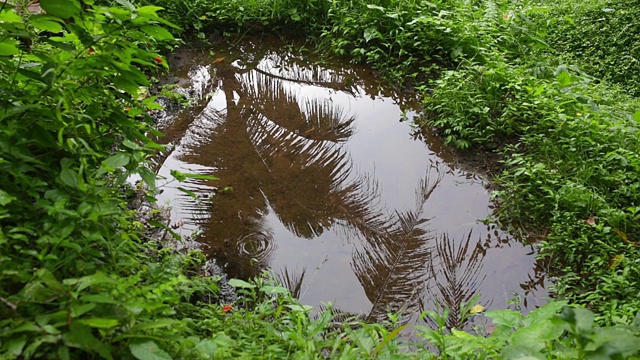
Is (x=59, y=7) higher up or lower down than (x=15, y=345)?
higher up

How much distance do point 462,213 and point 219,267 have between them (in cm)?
163

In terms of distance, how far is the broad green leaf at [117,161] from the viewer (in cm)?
176

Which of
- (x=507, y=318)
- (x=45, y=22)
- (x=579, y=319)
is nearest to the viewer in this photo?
(x=579, y=319)

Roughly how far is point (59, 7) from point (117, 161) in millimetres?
546

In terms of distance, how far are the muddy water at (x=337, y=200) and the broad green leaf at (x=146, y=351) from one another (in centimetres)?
122

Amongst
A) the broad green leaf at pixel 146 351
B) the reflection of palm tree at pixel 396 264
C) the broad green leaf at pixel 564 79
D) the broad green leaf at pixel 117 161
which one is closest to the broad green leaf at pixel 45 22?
the broad green leaf at pixel 117 161

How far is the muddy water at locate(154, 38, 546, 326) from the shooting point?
10.2 feet

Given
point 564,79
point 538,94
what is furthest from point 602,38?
point 538,94

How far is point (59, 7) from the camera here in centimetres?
178

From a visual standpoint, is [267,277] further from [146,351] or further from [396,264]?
[146,351]

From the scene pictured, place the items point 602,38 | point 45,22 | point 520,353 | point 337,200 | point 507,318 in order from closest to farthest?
point 520,353 → point 45,22 → point 507,318 → point 337,200 → point 602,38

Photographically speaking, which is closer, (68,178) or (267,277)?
(68,178)

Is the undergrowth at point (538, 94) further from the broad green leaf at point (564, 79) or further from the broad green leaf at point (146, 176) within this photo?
the broad green leaf at point (146, 176)

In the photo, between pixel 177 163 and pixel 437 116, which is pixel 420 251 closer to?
pixel 437 116
